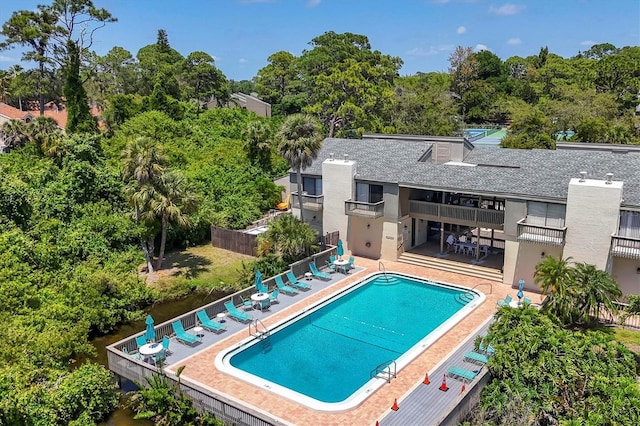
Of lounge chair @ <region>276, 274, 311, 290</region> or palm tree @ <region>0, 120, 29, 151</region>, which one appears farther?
palm tree @ <region>0, 120, 29, 151</region>

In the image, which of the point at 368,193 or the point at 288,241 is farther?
the point at 368,193

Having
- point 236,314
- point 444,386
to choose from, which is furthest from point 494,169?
point 236,314

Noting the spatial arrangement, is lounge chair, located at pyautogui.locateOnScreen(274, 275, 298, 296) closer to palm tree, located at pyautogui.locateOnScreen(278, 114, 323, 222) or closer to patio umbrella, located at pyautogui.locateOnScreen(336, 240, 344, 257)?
patio umbrella, located at pyautogui.locateOnScreen(336, 240, 344, 257)

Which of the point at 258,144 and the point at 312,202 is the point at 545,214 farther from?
the point at 258,144

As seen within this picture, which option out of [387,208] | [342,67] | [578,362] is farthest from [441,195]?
[342,67]

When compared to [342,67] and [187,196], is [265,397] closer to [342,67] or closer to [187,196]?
[187,196]

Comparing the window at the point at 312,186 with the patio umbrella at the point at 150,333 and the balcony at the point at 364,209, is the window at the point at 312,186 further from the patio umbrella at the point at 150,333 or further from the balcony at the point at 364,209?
the patio umbrella at the point at 150,333

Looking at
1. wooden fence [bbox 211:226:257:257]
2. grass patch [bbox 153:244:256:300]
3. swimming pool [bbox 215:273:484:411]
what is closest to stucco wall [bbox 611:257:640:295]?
swimming pool [bbox 215:273:484:411]
